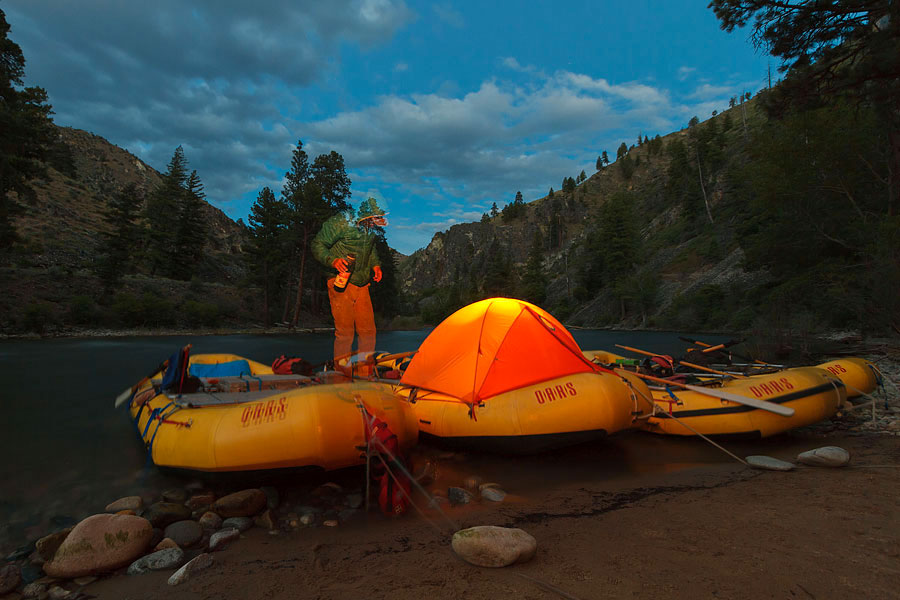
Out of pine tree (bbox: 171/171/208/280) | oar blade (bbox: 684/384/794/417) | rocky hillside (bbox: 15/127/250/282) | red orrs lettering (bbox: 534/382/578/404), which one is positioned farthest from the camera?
pine tree (bbox: 171/171/208/280)

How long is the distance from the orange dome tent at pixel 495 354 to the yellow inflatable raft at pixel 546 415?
0.22 m

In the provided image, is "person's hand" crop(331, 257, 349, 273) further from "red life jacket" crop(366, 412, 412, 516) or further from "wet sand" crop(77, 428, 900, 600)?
"wet sand" crop(77, 428, 900, 600)

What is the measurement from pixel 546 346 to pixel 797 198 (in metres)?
21.6

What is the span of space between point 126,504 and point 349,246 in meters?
5.54

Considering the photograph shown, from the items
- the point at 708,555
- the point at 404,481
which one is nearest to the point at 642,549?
the point at 708,555

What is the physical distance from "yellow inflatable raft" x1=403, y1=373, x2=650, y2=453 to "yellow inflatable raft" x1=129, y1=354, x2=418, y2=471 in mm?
791

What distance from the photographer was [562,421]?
4.79 metres

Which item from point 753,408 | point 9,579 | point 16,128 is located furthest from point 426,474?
point 16,128

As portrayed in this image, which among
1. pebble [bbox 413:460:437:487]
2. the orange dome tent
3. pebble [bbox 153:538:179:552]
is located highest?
the orange dome tent

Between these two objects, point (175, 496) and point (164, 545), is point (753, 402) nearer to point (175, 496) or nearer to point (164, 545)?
point (164, 545)

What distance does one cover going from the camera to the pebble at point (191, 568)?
2.74 meters

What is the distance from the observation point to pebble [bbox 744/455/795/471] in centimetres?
445

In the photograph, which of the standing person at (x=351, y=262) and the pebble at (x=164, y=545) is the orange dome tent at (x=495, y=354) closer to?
the standing person at (x=351, y=262)

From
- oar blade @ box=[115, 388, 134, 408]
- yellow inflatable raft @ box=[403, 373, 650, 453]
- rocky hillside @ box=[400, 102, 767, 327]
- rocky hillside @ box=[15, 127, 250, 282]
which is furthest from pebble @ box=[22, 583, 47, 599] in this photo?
rocky hillside @ box=[400, 102, 767, 327]
